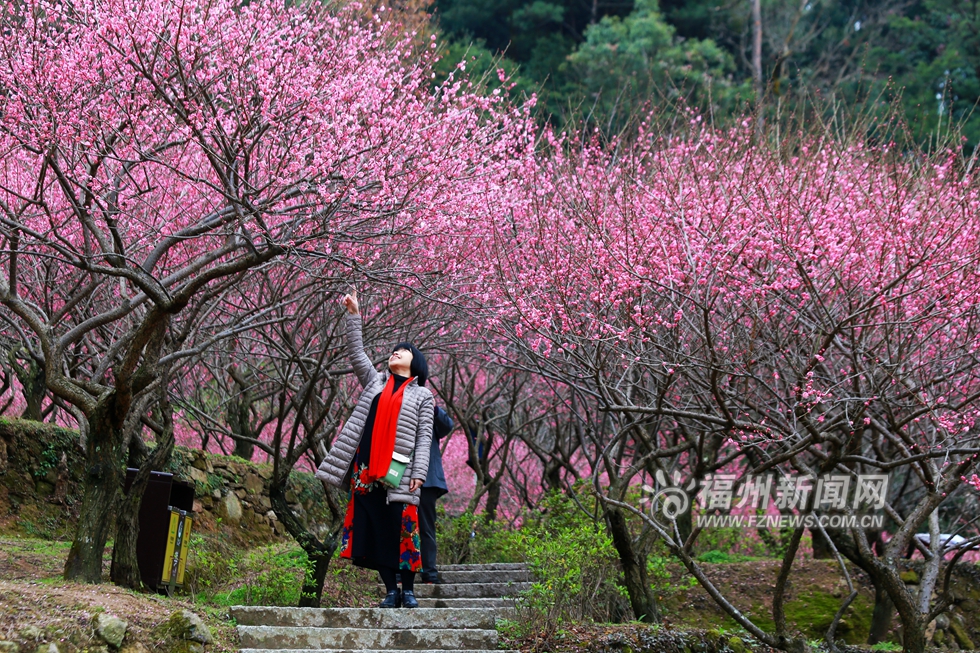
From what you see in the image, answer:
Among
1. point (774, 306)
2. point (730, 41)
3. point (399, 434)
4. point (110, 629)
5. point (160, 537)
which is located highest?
point (730, 41)

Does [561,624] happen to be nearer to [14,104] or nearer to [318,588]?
[318,588]

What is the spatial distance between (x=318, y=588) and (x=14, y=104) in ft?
12.9

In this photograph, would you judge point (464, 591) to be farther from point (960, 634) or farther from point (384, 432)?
point (960, 634)

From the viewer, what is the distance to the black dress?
220 inches

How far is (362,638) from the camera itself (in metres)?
5.26

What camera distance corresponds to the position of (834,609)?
9094 millimetres

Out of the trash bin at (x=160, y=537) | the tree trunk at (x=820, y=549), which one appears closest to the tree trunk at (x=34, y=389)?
the trash bin at (x=160, y=537)

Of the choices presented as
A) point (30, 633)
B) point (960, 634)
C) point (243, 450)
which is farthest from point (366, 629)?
point (960, 634)

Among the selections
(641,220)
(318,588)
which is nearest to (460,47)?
(641,220)

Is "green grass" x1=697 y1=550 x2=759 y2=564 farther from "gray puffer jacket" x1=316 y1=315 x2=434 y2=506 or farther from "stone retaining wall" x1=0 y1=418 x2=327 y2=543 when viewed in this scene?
"gray puffer jacket" x1=316 y1=315 x2=434 y2=506

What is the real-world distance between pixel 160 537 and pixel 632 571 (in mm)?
3406

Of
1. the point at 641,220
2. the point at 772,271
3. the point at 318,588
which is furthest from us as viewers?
the point at 641,220

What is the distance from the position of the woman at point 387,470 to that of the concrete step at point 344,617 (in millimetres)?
171

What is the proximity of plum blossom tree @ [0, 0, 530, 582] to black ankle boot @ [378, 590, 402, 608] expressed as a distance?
→ 6.03 feet
